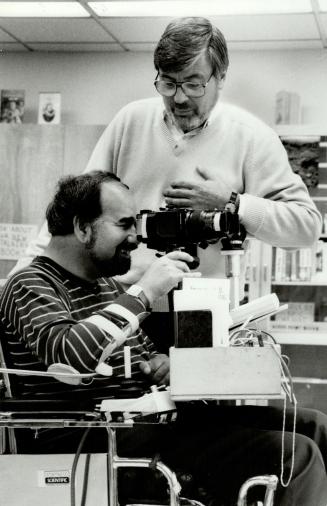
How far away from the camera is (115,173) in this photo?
209cm

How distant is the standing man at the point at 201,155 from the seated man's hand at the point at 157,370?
0.27 metres

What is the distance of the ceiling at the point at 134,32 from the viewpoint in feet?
15.1

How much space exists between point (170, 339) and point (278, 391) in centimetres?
76

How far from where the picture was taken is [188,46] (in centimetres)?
183

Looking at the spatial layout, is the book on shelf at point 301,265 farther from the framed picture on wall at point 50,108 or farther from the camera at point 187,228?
the camera at point 187,228

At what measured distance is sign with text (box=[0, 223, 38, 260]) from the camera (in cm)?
488

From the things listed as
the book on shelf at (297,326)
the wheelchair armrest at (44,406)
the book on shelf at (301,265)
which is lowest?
the book on shelf at (297,326)

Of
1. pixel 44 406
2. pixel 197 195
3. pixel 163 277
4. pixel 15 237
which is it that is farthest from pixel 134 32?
pixel 44 406

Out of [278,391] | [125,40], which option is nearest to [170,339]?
[278,391]

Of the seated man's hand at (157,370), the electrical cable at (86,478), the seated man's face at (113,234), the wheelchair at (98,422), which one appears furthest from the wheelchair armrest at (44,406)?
the seated man's face at (113,234)

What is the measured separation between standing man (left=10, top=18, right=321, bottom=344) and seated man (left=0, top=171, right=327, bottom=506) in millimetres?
156

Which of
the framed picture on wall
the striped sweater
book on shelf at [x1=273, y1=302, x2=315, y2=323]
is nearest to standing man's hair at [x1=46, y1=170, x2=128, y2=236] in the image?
the striped sweater

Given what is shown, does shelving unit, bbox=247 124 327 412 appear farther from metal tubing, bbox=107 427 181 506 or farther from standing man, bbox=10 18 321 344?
metal tubing, bbox=107 427 181 506

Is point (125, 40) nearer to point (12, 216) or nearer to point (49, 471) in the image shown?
point (12, 216)
